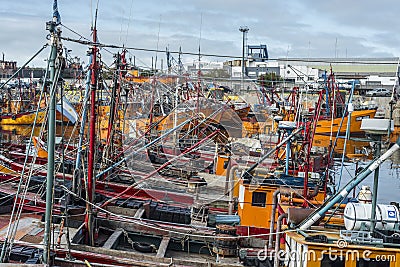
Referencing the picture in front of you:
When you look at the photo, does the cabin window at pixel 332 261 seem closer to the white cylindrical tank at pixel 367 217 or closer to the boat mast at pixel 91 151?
the white cylindrical tank at pixel 367 217

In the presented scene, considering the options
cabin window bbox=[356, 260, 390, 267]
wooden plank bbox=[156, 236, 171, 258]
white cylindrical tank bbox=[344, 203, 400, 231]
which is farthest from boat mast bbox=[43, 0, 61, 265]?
cabin window bbox=[356, 260, 390, 267]

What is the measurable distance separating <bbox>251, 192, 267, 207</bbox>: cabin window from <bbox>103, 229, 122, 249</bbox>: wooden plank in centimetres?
291

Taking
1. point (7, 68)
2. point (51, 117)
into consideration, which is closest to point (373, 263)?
point (51, 117)

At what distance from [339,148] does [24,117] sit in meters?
23.8

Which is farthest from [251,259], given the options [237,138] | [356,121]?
[356,121]

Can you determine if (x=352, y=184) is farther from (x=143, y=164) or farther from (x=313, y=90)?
(x=313, y=90)

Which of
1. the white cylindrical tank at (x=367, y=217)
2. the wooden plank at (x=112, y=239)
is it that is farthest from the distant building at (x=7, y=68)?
the white cylindrical tank at (x=367, y=217)

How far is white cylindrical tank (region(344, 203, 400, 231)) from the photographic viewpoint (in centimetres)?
646

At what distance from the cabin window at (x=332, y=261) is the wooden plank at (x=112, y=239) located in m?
4.37

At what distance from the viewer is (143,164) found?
504 inches

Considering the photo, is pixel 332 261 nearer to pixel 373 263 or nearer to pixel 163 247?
pixel 373 263

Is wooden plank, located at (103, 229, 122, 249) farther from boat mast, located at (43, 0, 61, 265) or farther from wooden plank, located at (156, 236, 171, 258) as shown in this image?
boat mast, located at (43, 0, 61, 265)

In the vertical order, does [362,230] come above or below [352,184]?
below

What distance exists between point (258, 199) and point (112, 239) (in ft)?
10.6
